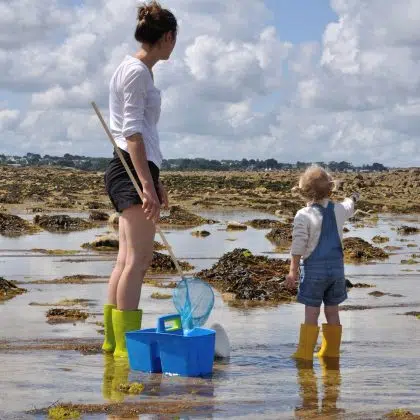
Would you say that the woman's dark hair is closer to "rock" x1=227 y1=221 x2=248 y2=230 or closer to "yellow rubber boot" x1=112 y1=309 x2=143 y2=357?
"yellow rubber boot" x1=112 y1=309 x2=143 y2=357

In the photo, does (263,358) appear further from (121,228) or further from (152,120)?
(152,120)

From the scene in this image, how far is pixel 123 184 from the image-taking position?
659 centimetres

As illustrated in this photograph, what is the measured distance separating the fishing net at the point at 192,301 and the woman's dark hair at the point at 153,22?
1666 millimetres

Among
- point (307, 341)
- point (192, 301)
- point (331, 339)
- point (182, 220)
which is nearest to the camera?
point (192, 301)

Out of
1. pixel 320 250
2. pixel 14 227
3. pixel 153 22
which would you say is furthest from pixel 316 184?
pixel 14 227

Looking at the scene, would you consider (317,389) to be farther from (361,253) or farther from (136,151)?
(361,253)

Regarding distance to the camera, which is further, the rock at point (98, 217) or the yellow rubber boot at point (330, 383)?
the rock at point (98, 217)

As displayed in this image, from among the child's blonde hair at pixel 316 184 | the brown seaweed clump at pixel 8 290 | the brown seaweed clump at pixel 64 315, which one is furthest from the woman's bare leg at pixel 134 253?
the brown seaweed clump at pixel 8 290

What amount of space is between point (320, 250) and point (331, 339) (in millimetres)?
645

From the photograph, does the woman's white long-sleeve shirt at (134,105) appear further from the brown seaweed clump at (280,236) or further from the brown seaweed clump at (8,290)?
the brown seaweed clump at (280,236)

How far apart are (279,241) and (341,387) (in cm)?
1419

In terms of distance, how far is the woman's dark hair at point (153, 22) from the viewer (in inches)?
259

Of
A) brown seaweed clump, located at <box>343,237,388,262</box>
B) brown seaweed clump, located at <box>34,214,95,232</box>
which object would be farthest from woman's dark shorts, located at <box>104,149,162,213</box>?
brown seaweed clump, located at <box>34,214,95,232</box>

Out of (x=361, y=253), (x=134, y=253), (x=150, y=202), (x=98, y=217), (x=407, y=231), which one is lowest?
(x=361, y=253)
